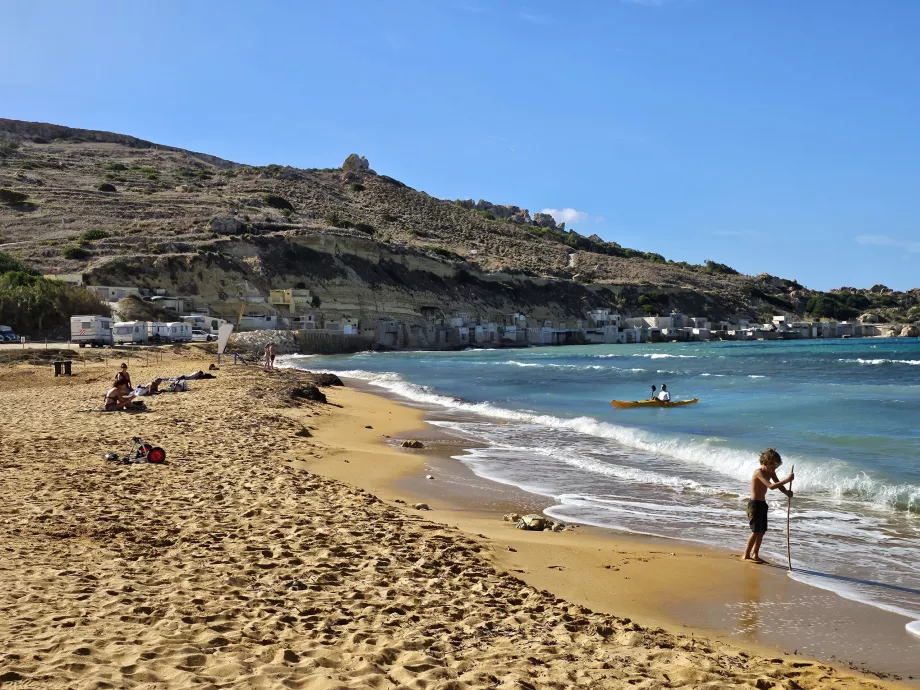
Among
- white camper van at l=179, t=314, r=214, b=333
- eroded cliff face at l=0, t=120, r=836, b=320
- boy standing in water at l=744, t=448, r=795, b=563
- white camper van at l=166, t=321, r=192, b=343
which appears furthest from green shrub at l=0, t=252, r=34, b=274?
boy standing in water at l=744, t=448, r=795, b=563

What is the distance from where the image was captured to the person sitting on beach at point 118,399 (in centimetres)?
1595

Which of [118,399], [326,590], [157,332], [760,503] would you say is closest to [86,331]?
[157,332]

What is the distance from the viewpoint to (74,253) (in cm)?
6656

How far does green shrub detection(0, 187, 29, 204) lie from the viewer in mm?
85250

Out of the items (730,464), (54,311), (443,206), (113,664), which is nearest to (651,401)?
(730,464)

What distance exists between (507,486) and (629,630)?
19.7 ft

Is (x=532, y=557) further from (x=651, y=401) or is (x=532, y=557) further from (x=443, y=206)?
(x=443, y=206)

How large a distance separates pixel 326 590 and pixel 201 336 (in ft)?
170

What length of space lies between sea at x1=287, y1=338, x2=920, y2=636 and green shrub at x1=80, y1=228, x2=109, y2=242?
57281 mm

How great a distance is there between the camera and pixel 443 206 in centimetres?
13612

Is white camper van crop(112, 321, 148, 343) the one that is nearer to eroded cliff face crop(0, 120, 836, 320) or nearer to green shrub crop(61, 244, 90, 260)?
eroded cliff face crop(0, 120, 836, 320)

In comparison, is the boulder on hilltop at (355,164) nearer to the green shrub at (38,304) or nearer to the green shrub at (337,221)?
the green shrub at (337,221)

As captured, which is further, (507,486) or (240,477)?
(507,486)

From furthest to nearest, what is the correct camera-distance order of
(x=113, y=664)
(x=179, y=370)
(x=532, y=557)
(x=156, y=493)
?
(x=179, y=370) → (x=156, y=493) → (x=532, y=557) → (x=113, y=664)
